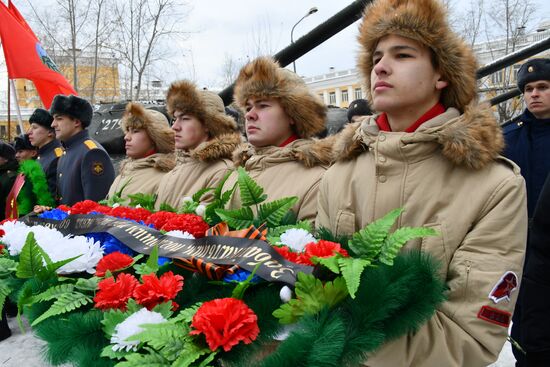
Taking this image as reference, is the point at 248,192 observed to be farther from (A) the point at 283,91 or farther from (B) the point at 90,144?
(B) the point at 90,144

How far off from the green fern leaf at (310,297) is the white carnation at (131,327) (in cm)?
31

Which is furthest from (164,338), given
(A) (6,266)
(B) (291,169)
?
(B) (291,169)

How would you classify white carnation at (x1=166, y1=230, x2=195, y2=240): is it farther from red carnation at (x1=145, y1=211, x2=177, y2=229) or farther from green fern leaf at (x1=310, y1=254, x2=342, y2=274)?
green fern leaf at (x1=310, y1=254, x2=342, y2=274)

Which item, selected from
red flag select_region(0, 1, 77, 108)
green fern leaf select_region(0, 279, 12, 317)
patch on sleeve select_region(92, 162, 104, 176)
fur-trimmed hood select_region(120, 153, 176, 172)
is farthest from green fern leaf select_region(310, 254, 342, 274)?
red flag select_region(0, 1, 77, 108)

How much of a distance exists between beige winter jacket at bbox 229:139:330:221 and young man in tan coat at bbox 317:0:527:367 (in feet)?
1.62

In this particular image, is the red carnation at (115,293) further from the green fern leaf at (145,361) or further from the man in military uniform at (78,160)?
the man in military uniform at (78,160)

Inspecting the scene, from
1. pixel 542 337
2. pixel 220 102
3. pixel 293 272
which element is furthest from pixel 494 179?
pixel 220 102

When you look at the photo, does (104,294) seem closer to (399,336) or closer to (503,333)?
(399,336)

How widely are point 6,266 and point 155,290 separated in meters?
0.85

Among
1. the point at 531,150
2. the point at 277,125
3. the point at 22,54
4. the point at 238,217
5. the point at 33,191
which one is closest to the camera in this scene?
the point at 238,217

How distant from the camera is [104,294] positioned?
1.43 metres

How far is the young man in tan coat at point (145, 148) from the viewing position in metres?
4.12

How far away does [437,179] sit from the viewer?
164 centimetres

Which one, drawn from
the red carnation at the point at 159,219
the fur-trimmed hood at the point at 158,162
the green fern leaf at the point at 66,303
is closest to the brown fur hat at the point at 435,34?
the red carnation at the point at 159,219
